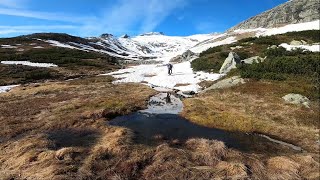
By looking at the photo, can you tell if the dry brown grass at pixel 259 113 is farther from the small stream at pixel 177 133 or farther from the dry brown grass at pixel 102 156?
the dry brown grass at pixel 102 156

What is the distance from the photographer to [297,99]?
36281 millimetres

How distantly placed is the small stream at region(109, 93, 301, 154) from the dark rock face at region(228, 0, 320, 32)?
138 meters

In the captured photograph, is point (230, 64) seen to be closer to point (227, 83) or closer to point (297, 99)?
point (227, 83)

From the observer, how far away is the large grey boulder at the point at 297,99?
35.3m

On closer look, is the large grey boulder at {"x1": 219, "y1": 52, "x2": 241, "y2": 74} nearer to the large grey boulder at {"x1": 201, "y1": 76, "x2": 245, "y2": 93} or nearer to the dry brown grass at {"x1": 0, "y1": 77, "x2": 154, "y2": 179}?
the large grey boulder at {"x1": 201, "y1": 76, "x2": 245, "y2": 93}

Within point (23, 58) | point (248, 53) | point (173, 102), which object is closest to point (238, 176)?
point (173, 102)

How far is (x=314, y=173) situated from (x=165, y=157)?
30.3ft

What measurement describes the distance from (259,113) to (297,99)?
6051 millimetres

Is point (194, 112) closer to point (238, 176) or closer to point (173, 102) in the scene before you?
point (173, 102)

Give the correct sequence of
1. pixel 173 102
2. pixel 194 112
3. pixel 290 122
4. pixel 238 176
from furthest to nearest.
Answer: pixel 173 102
pixel 194 112
pixel 290 122
pixel 238 176

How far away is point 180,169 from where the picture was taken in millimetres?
18703

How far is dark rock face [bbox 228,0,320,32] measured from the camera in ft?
526

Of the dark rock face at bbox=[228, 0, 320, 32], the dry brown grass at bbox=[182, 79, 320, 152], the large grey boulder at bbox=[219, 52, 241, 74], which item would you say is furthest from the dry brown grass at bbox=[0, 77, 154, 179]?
the dark rock face at bbox=[228, 0, 320, 32]

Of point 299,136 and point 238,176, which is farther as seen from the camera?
point 299,136
